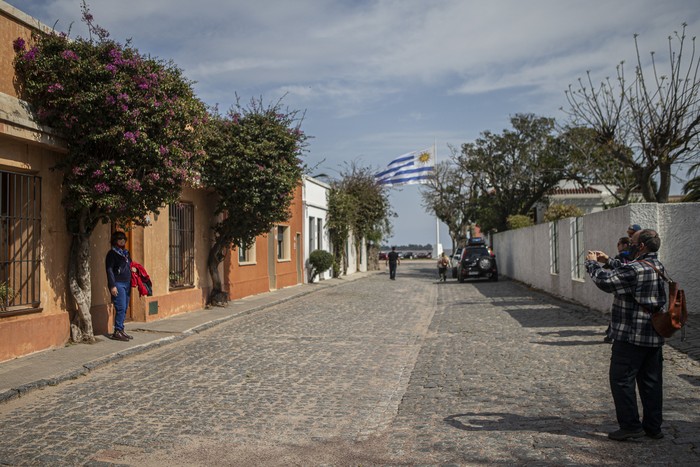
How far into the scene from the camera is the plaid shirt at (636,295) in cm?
525

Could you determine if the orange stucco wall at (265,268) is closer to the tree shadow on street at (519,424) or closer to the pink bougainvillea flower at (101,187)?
the pink bougainvillea flower at (101,187)

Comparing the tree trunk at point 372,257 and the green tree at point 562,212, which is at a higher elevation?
the green tree at point 562,212

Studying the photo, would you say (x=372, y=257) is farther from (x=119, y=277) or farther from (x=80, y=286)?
(x=80, y=286)

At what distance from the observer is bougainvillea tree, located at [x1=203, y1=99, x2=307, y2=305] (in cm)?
1571

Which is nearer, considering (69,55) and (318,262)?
(69,55)

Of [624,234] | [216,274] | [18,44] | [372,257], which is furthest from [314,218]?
[18,44]

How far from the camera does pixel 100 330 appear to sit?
1155 cm

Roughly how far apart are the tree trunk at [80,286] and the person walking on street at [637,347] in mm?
8039

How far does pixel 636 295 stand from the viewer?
5.32m

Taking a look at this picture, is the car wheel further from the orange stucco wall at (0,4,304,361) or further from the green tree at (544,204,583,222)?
the orange stucco wall at (0,4,304,361)

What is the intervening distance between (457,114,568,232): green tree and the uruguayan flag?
779cm

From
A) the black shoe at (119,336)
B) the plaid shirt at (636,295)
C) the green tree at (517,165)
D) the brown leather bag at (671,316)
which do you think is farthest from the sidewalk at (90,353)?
the green tree at (517,165)

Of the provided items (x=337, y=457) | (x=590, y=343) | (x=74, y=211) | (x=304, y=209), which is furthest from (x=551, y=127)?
(x=337, y=457)

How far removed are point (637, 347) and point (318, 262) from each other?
24.5 meters
